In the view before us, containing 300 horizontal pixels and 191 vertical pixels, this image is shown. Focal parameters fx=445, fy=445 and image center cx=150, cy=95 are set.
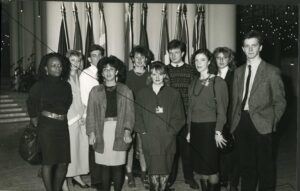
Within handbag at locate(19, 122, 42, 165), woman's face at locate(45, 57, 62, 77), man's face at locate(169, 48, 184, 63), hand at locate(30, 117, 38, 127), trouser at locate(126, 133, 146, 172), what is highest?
man's face at locate(169, 48, 184, 63)

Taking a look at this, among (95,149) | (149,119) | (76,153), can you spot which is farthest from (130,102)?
(76,153)

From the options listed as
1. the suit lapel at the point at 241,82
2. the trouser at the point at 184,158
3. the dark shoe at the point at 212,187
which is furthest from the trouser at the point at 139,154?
the suit lapel at the point at 241,82

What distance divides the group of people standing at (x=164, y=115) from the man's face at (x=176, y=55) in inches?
14.5

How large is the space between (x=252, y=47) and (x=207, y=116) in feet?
2.09

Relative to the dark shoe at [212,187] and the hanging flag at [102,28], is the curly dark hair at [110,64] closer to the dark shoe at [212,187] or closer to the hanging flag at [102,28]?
the hanging flag at [102,28]

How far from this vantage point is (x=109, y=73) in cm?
358

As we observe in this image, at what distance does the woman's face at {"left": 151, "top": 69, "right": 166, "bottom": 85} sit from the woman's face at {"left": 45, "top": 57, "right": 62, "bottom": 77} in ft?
2.46

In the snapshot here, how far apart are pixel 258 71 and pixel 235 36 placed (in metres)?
0.74

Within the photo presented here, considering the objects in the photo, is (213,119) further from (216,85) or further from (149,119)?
(149,119)

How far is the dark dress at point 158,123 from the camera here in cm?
360

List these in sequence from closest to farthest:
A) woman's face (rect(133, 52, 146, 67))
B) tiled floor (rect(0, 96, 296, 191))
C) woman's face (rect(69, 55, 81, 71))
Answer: woman's face (rect(69, 55, 81, 71)) → woman's face (rect(133, 52, 146, 67)) → tiled floor (rect(0, 96, 296, 191))

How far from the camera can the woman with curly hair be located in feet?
11.8

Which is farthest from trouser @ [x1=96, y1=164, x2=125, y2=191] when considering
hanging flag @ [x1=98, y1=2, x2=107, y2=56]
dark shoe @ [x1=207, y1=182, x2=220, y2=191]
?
hanging flag @ [x1=98, y1=2, x2=107, y2=56]

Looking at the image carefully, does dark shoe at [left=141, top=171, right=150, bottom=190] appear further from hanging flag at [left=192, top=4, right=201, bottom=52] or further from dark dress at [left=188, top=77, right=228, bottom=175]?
hanging flag at [left=192, top=4, right=201, bottom=52]
